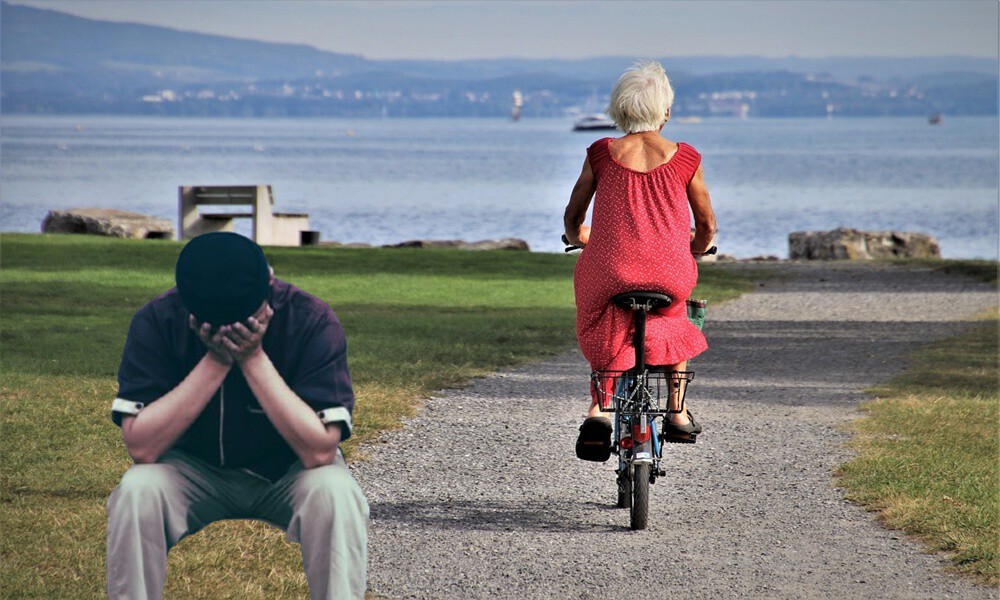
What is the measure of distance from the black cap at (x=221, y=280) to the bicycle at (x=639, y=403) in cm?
244

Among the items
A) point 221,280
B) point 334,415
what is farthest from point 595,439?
point 221,280

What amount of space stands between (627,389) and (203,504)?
2.52 meters

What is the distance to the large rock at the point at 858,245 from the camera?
A: 80.1ft

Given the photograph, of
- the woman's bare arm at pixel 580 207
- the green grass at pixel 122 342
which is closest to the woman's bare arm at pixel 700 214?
the woman's bare arm at pixel 580 207

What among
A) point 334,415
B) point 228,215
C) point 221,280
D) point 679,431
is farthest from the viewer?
point 228,215

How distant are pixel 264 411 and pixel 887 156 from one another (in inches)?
5341

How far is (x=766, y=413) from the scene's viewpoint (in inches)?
347

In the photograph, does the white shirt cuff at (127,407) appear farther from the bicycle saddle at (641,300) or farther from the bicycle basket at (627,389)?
the bicycle basket at (627,389)

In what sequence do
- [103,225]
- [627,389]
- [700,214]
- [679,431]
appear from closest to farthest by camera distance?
[700,214], [627,389], [679,431], [103,225]

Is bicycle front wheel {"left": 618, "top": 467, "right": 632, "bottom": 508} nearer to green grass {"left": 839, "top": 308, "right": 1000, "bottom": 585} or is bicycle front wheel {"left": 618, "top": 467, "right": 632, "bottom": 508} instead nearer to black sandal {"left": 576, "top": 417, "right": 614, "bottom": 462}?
black sandal {"left": 576, "top": 417, "right": 614, "bottom": 462}

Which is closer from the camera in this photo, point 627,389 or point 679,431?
point 627,389

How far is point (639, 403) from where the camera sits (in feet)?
18.2

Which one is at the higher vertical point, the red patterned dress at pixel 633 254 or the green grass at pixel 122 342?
the red patterned dress at pixel 633 254

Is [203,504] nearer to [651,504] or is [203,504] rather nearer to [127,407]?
[127,407]
